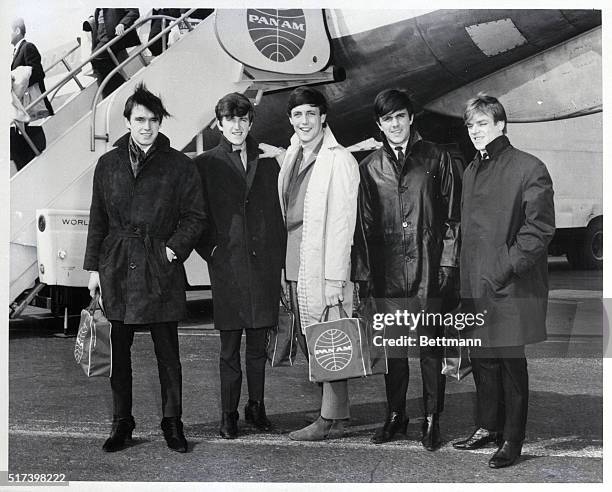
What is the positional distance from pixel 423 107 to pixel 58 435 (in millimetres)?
2694

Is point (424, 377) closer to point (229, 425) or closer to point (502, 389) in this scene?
point (502, 389)

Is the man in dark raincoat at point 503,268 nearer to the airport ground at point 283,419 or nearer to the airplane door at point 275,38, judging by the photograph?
the airport ground at point 283,419

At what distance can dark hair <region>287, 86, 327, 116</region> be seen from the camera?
453 cm

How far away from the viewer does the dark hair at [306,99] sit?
453 cm

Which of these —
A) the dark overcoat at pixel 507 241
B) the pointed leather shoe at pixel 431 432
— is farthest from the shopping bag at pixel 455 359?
the pointed leather shoe at pixel 431 432

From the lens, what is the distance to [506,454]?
4.27 metres

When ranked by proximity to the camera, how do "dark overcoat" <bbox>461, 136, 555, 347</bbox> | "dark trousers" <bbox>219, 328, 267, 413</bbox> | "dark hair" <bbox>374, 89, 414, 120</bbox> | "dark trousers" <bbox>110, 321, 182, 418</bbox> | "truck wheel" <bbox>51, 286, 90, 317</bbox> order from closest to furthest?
"dark overcoat" <bbox>461, 136, 555, 347</bbox>
"dark trousers" <bbox>110, 321, 182, 418</bbox>
"dark trousers" <bbox>219, 328, 267, 413</bbox>
"dark hair" <bbox>374, 89, 414, 120</bbox>
"truck wheel" <bbox>51, 286, 90, 317</bbox>

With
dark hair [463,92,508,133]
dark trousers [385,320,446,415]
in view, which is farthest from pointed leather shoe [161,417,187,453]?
dark hair [463,92,508,133]

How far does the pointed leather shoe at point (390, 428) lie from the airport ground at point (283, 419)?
0.04 m

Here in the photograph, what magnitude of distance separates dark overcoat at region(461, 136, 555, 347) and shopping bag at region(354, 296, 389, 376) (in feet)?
1.66

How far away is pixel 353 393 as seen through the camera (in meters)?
4.68

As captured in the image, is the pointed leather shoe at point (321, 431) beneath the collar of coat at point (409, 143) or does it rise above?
beneath

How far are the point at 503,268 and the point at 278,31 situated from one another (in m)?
1.79

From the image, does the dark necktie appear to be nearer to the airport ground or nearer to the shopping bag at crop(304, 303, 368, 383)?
the shopping bag at crop(304, 303, 368, 383)
